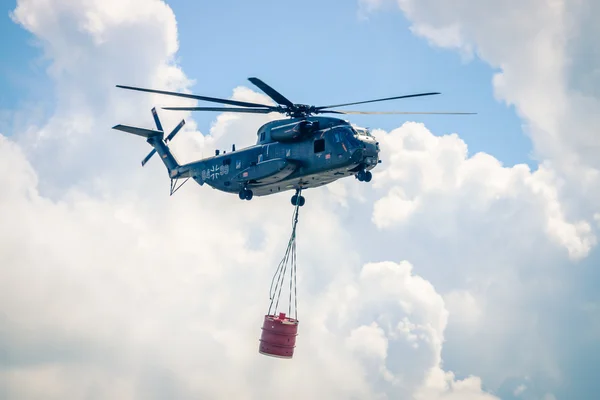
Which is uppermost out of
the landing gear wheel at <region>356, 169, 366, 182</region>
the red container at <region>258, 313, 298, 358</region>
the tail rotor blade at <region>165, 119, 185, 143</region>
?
the tail rotor blade at <region>165, 119, 185, 143</region>

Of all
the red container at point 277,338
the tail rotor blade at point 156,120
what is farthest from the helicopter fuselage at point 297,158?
the tail rotor blade at point 156,120

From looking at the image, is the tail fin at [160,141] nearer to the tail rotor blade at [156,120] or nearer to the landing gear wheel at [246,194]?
the tail rotor blade at [156,120]

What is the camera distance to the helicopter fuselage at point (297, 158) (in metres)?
35.3

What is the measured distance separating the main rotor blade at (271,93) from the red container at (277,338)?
11.5 m

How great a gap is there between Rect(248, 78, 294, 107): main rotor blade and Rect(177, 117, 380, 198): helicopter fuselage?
4.14 ft

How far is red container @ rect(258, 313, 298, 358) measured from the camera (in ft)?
96.3

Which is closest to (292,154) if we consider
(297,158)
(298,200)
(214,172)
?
(297,158)

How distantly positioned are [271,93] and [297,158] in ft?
12.7

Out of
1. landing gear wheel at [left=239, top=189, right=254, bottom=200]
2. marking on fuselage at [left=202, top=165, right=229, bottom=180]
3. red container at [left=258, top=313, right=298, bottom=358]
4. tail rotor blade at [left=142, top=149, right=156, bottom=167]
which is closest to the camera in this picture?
red container at [left=258, top=313, right=298, bottom=358]

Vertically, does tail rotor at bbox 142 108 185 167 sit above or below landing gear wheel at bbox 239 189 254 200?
above

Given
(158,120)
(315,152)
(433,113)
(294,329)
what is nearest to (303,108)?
(315,152)

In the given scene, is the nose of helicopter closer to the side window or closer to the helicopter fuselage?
the helicopter fuselage

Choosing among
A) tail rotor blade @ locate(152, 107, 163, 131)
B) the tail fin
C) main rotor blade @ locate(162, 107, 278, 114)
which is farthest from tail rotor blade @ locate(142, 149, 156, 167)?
main rotor blade @ locate(162, 107, 278, 114)

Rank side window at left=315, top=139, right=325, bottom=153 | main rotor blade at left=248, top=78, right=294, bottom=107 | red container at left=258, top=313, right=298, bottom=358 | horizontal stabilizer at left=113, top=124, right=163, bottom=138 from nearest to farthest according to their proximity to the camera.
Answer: red container at left=258, top=313, right=298, bottom=358 < main rotor blade at left=248, top=78, right=294, bottom=107 < side window at left=315, top=139, right=325, bottom=153 < horizontal stabilizer at left=113, top=124, right=163, bottom=138
